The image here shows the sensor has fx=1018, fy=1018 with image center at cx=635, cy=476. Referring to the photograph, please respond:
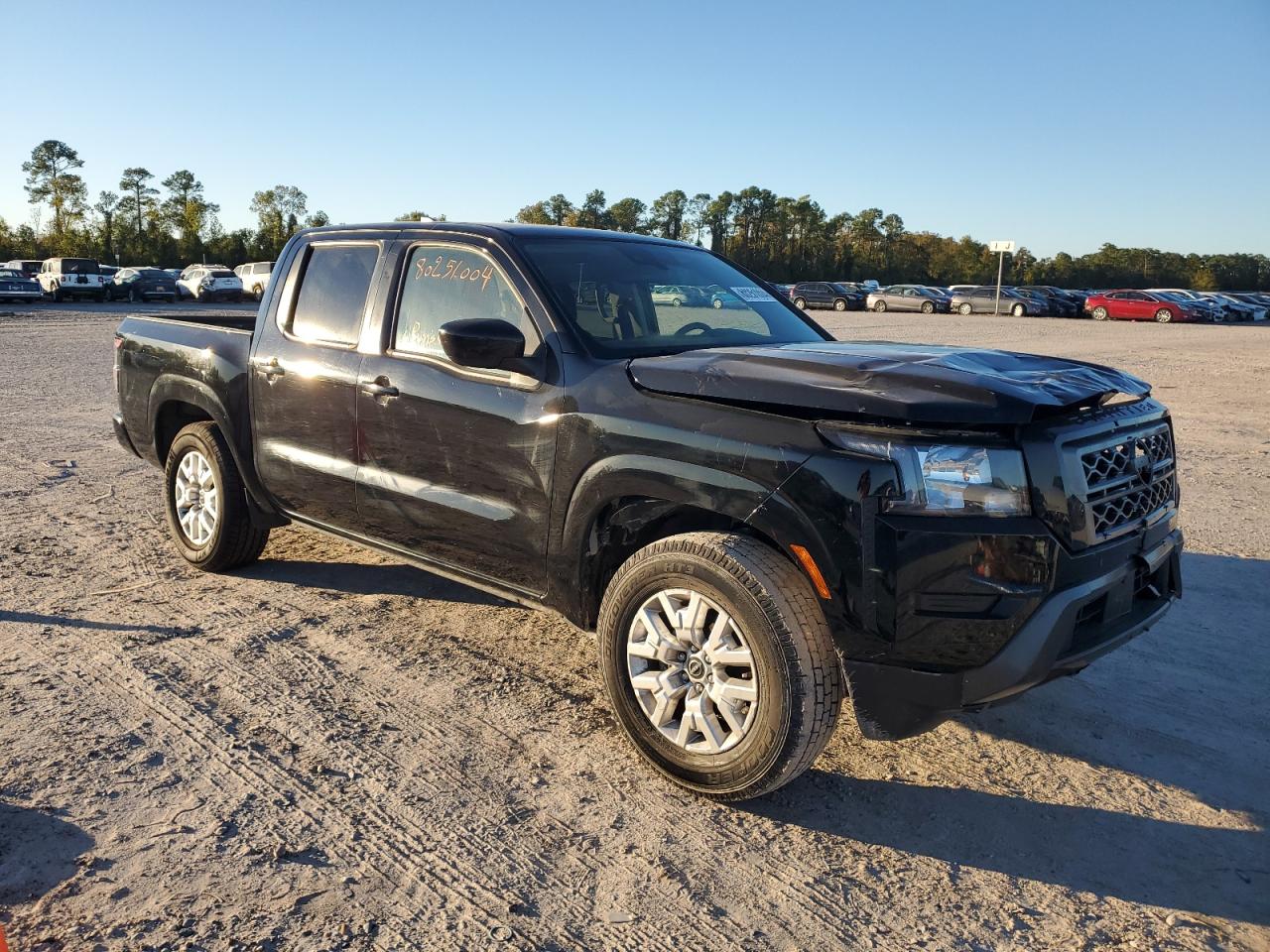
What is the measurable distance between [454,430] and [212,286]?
41.5 metres

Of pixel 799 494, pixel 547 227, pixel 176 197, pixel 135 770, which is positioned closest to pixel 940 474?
pixel 799 494

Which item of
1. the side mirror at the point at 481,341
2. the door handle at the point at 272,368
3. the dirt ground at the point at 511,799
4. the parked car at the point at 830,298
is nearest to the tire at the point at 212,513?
the dirt ground at the point at 511,799

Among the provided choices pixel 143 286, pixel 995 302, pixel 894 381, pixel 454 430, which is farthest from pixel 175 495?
pixel 995 302

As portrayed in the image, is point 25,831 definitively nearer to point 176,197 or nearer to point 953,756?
point 953,756

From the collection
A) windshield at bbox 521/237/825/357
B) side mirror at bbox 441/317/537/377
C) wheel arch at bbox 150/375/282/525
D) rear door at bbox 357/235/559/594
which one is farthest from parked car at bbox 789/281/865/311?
side mirror at bbox 441/317/537/377

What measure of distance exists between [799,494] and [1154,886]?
1.51 m

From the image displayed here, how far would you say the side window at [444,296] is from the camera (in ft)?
13.6

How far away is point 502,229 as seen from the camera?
4328 millimetres

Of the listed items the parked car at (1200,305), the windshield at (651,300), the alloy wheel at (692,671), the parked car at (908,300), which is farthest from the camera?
the parked car at (908,300)

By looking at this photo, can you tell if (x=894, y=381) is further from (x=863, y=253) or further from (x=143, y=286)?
(x=863, y=253)

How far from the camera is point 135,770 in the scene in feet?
11.2

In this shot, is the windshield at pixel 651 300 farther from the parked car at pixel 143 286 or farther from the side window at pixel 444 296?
the parked car at pixel 143 286

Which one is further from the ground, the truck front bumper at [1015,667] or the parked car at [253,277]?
the parked car at [253,277]

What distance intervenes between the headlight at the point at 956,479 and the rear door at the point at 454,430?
1352 mm
